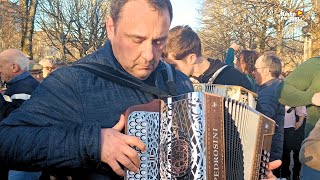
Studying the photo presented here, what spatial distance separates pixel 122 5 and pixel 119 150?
2.42ft

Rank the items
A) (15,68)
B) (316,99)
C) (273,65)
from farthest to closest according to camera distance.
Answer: (273,65) < (15,68) < (316,99)

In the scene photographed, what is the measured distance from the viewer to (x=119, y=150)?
179 cm

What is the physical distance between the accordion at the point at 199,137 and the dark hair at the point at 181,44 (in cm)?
235

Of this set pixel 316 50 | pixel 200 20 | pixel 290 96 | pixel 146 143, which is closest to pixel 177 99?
pixel 146 143

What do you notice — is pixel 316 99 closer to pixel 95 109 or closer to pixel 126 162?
pixel 95 109

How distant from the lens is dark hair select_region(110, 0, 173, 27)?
2.15 m

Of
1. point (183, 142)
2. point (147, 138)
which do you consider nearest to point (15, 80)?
point (147, 138)

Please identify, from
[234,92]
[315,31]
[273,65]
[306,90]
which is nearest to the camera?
[234,92]

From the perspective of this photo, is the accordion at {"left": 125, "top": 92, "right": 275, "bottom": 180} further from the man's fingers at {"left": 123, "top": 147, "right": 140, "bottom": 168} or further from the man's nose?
the man's nose

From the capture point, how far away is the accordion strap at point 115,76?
2168 millimetres

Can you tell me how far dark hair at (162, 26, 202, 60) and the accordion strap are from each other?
2073 mm

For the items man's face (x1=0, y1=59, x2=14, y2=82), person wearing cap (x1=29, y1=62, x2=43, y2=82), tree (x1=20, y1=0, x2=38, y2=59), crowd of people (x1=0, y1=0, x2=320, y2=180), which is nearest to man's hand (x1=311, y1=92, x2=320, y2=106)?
crowd of people (x1=0, y1=0, x2=320, y2=180)

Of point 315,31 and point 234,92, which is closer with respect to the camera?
point 234,92

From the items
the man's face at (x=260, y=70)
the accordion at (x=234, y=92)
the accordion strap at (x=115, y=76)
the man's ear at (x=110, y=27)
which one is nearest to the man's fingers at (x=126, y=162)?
the accordion strap at (x=115, y=76)
